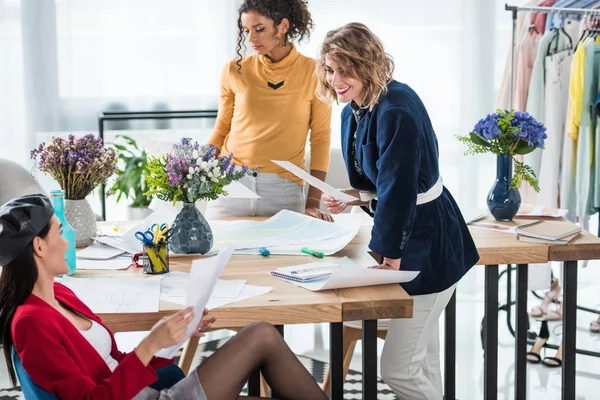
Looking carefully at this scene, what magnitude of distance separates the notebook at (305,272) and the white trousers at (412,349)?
0.25 meters

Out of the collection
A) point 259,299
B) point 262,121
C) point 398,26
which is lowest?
point 259,299

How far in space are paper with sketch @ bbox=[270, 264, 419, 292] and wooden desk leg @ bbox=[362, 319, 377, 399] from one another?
0.32 ft

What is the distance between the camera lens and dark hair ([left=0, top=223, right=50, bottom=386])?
1.55 metres

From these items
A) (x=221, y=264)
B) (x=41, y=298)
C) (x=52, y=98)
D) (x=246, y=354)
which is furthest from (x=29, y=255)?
(x=52, y=98)

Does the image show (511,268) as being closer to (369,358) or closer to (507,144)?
(507,144)

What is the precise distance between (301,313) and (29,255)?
61 centimetres

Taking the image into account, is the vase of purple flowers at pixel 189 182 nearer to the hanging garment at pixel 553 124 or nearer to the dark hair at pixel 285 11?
the dark hair at pixel 285 11

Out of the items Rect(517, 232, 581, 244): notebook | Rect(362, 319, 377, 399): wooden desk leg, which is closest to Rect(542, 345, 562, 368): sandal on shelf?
Rect(517, 232, 581, 244): notebook

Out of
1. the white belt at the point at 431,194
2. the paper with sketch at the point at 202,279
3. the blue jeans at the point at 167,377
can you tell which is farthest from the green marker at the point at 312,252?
the paper with sketch at the point at 202,279

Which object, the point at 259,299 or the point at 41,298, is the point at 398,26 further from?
the point at 41,298

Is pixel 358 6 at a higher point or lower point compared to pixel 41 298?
higher

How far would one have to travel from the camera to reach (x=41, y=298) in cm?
158

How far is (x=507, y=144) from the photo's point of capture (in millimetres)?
2748

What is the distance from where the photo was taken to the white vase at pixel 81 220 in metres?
2.29
